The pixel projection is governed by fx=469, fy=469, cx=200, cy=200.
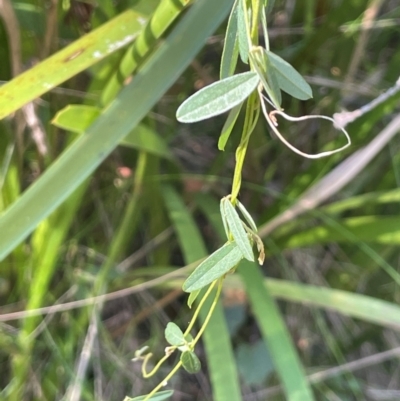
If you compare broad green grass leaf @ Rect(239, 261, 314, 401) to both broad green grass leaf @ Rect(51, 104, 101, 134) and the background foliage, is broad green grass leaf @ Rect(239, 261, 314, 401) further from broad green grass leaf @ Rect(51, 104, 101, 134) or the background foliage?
broad green grass leaf @ Rect(51, 104, 101, 134)

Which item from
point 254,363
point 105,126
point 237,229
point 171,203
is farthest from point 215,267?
point 254,363

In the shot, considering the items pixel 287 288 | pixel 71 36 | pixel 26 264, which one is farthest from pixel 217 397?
pixel 71 36

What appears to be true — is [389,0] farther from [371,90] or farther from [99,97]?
[99,97]

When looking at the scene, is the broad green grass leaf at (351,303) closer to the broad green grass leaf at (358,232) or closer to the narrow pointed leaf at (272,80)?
the broad green grass leaf at (358,232)

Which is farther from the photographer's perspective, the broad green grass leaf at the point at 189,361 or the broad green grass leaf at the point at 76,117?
the broad green grass leaf at the point at 76,117

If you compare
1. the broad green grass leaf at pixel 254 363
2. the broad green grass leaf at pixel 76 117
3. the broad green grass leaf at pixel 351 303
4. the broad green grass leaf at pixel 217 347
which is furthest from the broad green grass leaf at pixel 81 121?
the broad green grass leaf at pixel 254 363
